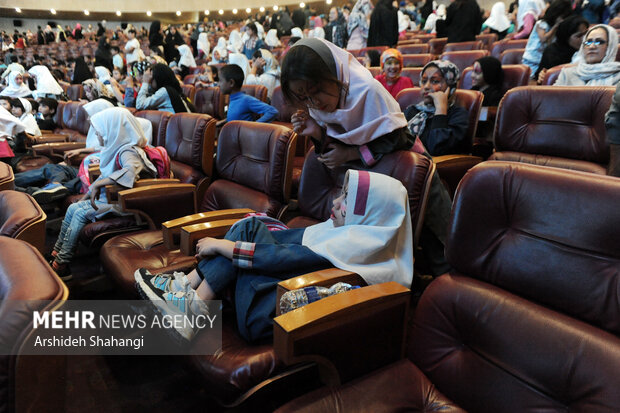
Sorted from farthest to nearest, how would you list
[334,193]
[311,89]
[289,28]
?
[289,28]
[334,193]
[311,89]

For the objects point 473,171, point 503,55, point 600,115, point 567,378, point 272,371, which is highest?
point 503,55

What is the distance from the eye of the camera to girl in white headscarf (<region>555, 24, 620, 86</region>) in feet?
7.75

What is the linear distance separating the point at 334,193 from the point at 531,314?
0.90 metres

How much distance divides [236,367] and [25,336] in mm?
509

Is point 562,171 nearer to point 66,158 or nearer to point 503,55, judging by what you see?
point 66,158

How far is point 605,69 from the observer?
7.73 feet

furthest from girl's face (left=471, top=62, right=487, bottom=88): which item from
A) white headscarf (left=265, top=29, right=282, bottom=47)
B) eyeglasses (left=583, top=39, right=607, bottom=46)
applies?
white headscarf (left=265, top=29, right=282, bottom=47)

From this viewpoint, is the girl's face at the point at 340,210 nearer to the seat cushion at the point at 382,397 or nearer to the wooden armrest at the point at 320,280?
the wooden armrest at the point at 320,280

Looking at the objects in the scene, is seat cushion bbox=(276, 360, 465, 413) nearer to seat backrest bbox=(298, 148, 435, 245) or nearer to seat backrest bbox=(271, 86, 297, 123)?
seat backrest bbox=(298, 148, 435, 245)

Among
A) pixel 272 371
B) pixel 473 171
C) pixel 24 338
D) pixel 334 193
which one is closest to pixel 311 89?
pixel 334 193

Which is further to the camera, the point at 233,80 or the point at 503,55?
the point at 503,55

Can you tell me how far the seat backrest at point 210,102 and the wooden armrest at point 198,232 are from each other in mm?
2850

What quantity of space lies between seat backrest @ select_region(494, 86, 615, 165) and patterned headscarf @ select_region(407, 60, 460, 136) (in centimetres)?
31

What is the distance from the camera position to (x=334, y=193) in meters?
1.59
